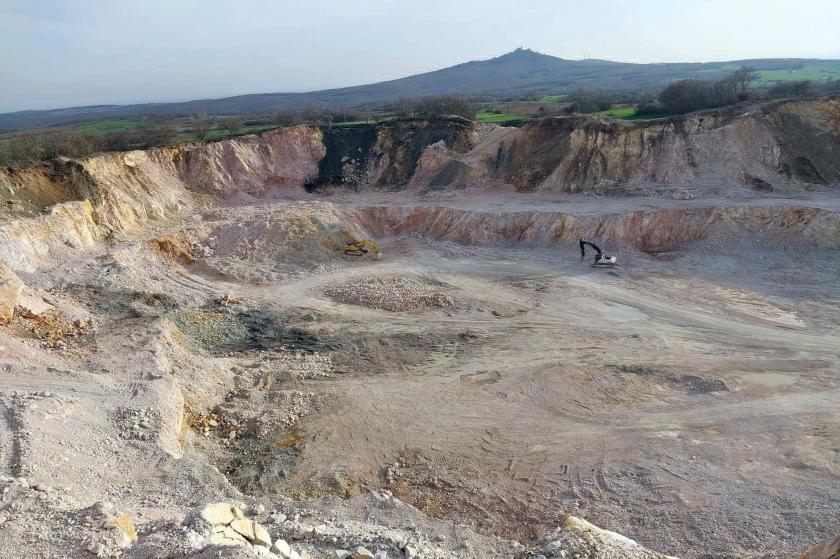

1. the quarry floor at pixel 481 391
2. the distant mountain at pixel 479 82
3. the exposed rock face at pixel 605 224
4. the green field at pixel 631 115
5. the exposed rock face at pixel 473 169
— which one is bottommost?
the quarry floor at pixel 481 391

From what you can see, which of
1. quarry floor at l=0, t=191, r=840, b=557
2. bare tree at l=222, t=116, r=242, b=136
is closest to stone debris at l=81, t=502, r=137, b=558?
quarry floor at l=0, t=191, r=840, b=557

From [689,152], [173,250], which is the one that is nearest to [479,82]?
[689,152]

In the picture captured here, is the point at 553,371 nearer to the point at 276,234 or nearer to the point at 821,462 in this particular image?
the point at 821,462

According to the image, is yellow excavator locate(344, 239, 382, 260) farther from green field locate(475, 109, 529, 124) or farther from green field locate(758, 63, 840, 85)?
green field locate(758, 63, 840, 85)

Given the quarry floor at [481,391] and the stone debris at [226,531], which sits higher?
the stone debris at [226,531]

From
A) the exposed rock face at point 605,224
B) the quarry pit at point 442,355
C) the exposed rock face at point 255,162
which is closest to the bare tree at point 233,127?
the exposed rock face at point 255,162

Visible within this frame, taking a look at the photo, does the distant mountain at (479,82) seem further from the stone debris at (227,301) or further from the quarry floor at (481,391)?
the stone debris at (227,301)

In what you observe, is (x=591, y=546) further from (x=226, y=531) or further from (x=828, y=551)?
(x=226, y=531)
